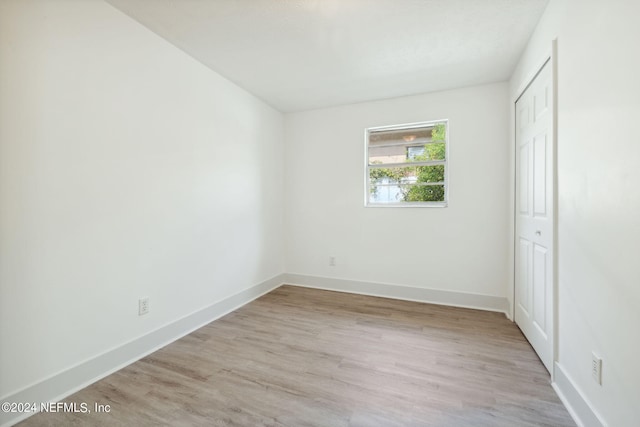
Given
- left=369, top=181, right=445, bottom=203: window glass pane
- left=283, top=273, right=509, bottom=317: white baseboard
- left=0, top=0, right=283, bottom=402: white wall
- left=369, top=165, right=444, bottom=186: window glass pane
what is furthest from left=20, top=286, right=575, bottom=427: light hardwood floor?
left=369, top=165, right=444, bottom=186: window glass pane

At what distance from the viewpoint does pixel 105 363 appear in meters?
1.76

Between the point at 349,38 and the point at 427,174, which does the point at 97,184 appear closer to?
the point at 349,38

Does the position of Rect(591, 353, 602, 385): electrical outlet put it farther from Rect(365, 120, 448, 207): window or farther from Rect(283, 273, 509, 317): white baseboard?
Rect(365, 120, 448, 207): window

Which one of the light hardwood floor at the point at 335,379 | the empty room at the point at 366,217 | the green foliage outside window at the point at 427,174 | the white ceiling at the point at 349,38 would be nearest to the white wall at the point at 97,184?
the empty room at the point at 366,217

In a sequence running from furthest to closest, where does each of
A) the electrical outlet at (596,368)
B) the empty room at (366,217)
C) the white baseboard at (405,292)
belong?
the white baseboard at (405,292), the empty room at (366,217), the electrical outlet at (596,368)

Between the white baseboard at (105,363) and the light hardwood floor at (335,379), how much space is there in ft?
0.19

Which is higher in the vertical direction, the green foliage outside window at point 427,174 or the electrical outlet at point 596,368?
the green foliage outside window at point 427,174

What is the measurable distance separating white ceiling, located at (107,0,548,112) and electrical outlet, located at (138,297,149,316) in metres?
2.09

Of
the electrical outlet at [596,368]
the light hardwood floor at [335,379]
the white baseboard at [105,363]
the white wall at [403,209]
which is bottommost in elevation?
the light hardwood floor at [335,379]

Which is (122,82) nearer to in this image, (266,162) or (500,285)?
(266,162)

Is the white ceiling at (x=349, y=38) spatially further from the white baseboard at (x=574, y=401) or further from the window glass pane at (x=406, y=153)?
the white baseboard at (x=574, y=401)

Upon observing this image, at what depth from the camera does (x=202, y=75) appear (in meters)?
2.50

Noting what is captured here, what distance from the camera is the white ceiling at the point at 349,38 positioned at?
5.83ft

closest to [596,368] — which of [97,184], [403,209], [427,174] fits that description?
[403,209]
